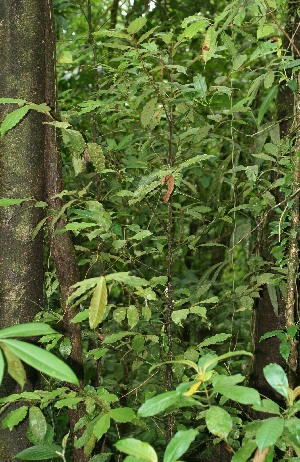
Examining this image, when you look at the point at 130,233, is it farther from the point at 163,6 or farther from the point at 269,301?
the point at 163,6

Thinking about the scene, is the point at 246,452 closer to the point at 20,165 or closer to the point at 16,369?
the point at 16,369

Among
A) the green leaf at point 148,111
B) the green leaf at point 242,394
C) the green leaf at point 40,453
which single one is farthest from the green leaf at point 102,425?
the green leaf at point 148,111

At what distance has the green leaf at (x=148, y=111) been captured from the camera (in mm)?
1535

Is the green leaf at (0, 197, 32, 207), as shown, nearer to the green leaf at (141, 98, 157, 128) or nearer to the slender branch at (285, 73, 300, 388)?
the green leaf at (141, 98, 157, 128)

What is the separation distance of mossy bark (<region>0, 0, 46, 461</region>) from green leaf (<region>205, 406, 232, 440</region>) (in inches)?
27.5

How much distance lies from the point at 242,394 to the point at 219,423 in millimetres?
56

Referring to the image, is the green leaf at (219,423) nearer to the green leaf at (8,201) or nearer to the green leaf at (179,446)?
the green leaf at (179,446)

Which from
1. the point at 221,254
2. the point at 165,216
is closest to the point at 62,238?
the point at 165,216

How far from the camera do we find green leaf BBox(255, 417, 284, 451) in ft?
2.63

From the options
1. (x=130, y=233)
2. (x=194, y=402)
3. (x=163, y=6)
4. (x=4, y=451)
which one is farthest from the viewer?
(x=163, y=6)

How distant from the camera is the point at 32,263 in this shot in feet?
4.83

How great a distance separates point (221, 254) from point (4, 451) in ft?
8.62

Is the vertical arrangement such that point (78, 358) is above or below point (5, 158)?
below

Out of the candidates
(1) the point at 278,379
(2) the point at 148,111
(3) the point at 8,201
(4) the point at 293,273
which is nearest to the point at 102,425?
(1) the point at 278,379
